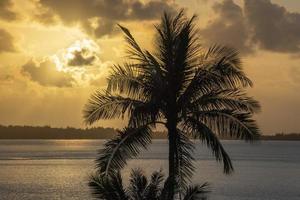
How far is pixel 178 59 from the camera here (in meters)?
18.5

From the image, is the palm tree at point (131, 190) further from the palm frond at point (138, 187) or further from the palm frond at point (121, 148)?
the palm frond at point (121, 148)

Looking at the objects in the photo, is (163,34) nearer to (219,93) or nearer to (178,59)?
(178,59)

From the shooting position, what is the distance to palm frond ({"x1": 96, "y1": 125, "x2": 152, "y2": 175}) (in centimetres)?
1762

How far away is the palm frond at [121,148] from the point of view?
17.6 m

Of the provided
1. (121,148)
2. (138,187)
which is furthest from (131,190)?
(121,148)

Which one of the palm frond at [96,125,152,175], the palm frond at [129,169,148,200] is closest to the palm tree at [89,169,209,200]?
the palm frond at [129,169,148,200]

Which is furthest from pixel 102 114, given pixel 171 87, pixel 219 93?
pixel 219 93

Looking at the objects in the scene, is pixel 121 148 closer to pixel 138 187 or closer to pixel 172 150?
pixel 138 187

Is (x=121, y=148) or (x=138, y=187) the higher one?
(x=121, y=148)

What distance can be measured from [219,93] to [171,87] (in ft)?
5.30

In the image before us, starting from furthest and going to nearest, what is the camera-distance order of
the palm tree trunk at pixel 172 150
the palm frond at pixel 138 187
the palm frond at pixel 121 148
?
the palm frond at pixel 138 187 < the palm frond at pixel 121 148 < the palm tree trunk at pixel 172 150

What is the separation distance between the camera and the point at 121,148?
58.9 ft

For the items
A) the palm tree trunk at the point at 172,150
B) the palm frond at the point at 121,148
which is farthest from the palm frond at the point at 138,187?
the palm tree trunk at the point at 172,150

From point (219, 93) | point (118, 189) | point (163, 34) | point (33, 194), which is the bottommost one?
point (33, 194)
